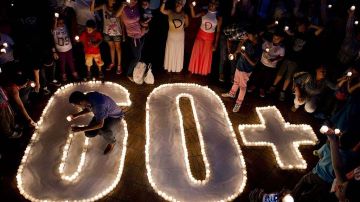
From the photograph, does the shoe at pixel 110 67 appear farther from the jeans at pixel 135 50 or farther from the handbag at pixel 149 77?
the handbag at pixel 149 77

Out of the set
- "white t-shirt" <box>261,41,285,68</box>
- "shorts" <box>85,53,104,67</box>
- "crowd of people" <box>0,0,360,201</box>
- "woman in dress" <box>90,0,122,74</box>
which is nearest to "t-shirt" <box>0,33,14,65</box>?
"crowd of people" <box>0,0,360,201</box>

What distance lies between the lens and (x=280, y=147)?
7934 millimetres

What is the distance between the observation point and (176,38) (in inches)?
356

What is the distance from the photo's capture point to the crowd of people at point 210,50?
7.69 meters

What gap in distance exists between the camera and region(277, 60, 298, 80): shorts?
8820mm

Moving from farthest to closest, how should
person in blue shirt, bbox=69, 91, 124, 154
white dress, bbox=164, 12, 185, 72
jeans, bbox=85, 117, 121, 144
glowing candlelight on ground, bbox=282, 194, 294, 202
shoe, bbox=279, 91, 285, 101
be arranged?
shoe, bbox=279, 91, 285, 101 < white dress, bbox=164, 12, 185, 72 < jeans, bbox=85, 117, 121, 144 < person in blue shirt, bbox=69, 91, 124, 154 < glowing candlelight on ground, bbox=282, 194, 294, 202

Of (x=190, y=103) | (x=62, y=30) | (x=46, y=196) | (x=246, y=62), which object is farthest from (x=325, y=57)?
(x=46, y=196)

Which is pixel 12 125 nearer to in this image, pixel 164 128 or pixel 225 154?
pixel 164 128

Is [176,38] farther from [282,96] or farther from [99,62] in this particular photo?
[282,96]

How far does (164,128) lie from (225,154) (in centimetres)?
147

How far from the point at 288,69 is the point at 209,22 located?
2.37 m

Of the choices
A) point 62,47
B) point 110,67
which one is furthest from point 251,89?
point 62,47

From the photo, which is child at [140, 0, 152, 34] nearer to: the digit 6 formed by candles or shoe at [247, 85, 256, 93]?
the digit 6 formed by candles

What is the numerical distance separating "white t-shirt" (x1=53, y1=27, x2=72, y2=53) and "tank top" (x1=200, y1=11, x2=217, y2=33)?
3.33 m
